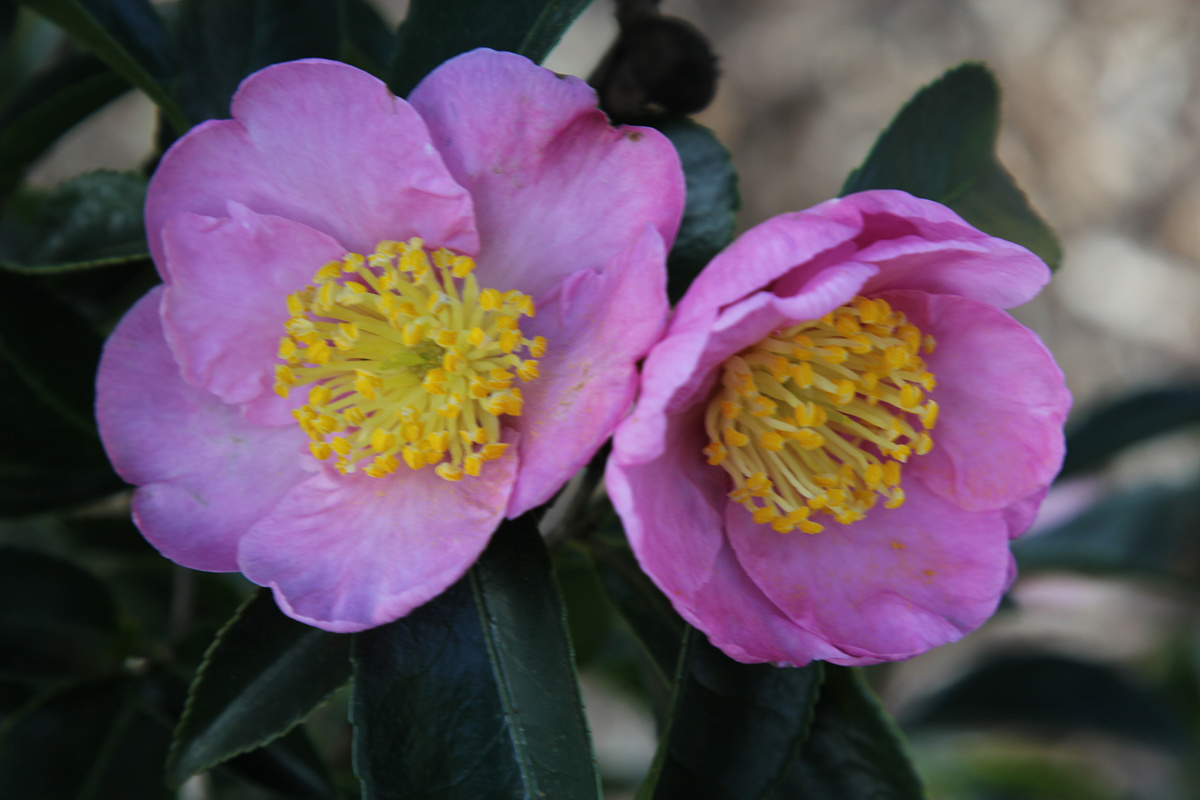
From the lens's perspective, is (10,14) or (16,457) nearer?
(16,457)

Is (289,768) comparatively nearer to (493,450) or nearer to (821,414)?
(493,450)

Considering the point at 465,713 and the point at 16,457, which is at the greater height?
the point at 465,713

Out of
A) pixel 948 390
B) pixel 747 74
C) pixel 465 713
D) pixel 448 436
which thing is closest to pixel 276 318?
pixel 448 436

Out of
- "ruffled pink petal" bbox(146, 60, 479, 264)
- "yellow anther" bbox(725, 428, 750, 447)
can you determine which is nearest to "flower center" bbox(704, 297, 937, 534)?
"yellow anther" bbox(725, 428, 750, 447)

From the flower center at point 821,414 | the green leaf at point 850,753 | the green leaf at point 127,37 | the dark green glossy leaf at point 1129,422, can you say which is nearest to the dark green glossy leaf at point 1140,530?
the dark green glossy leaf at point 1129,422

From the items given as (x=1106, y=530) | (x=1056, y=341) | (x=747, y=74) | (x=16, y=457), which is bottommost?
(x=1056, y=341)

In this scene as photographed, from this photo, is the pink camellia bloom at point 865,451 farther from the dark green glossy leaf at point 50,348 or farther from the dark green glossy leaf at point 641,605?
the dark green glossy leaf at point 50,348

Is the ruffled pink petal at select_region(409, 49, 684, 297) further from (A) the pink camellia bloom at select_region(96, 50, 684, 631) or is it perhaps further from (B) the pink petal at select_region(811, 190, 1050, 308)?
(B) the pink petal at select_region(811, 190, 1050, 308)

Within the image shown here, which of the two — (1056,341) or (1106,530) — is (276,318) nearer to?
(1106,530)
